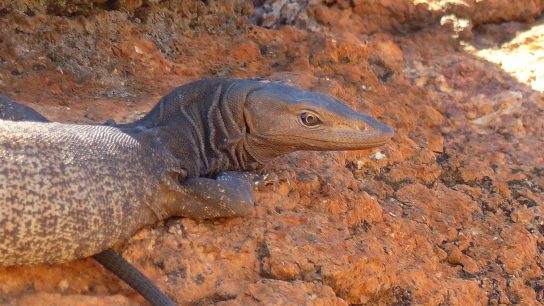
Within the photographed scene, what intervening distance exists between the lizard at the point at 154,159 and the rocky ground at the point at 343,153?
188mm

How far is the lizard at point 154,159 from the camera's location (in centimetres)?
446

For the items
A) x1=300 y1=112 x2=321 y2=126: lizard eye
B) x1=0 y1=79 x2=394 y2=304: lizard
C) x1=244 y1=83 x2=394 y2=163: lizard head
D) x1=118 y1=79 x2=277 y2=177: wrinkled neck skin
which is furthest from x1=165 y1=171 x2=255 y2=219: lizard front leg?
x1=300 y1=112 x2=321 y2=126: lizard eye

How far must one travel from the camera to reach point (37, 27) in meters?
7.16

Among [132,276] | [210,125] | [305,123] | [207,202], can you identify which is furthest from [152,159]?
[305,123]

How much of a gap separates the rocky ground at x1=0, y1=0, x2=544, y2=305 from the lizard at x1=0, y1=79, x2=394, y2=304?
19cm

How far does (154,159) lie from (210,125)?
2.12 ft

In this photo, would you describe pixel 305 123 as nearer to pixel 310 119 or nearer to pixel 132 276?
pixel 310 119

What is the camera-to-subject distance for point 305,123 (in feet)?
18.1

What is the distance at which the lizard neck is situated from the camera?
5.61 metres

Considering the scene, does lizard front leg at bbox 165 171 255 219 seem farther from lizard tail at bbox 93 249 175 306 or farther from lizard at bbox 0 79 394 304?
lizard tail at bbox 93 249 175 306

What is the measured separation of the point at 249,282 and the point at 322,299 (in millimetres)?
462

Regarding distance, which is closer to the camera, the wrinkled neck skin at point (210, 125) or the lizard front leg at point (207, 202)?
the lizard front leg at point (207, 202)

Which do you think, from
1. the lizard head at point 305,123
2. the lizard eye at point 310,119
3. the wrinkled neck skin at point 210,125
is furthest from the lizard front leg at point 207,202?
the lizard eye at point 310,119

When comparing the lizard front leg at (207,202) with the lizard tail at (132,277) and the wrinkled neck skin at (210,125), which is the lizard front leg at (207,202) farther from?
the lizard tail at (132,277)
